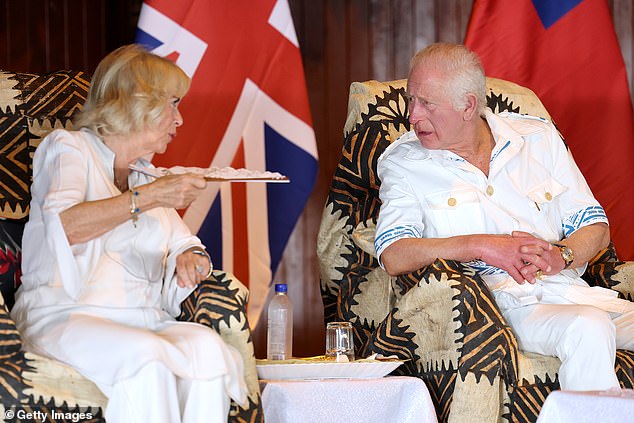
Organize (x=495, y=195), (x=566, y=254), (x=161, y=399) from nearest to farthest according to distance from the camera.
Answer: (x=161, y=399)
(x=566, y=254)
(x=495, y=195)

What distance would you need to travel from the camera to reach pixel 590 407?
6.10 feet

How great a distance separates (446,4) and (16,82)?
2.33 meters

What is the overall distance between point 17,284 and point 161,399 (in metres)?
0.75

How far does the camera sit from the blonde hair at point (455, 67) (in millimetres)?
2982

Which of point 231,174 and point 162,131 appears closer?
point 231,174

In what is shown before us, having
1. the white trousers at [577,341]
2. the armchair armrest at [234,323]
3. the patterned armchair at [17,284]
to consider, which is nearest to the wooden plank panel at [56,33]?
the patterned armchair at [17,284]

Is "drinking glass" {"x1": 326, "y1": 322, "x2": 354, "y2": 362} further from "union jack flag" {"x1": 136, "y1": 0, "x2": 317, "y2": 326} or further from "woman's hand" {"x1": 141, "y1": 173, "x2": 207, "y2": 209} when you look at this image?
"union jack flag" {"x1": 136, "y1": 0, "x2": 317, "y2": 326}

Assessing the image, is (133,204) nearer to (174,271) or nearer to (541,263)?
(174,271)

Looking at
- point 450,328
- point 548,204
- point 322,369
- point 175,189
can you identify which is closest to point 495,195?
point 548,204

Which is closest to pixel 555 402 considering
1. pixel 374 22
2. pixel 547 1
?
pixel 547 1

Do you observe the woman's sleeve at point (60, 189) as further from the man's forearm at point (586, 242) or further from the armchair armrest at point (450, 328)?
the man's forearm at point (586, 242)

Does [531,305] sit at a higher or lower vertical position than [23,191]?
lower

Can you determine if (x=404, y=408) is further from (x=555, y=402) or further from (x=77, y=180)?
(x=77, y=180)

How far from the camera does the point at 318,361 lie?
269 cm
